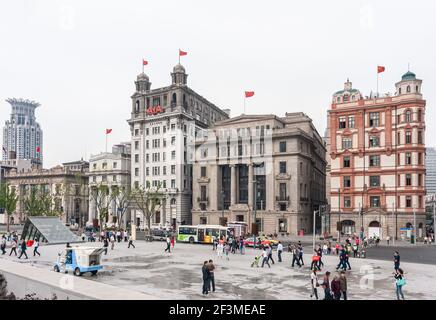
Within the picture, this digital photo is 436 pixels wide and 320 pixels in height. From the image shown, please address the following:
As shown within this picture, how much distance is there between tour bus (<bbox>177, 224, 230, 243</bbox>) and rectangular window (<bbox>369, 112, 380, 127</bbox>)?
1302 inches

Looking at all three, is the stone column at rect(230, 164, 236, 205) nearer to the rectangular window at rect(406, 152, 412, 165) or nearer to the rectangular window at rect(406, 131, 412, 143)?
the rectangular window at rect(406, 152, 412, 165)

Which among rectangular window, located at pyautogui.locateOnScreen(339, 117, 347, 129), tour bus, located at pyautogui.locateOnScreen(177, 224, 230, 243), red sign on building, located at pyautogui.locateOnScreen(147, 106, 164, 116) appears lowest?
tour bus, located at pyautogui.locateOnScreen(177, 224, 230, 243)

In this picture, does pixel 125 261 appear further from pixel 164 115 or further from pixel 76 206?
pixel 76 206

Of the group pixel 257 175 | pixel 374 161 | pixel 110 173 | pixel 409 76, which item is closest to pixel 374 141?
pixel 374 161

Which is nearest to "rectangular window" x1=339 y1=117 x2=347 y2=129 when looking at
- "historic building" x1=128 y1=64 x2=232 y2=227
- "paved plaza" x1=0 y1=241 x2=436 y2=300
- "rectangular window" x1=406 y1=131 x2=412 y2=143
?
"rectangular window" x1=406 y1=131 x2=412 y2=143

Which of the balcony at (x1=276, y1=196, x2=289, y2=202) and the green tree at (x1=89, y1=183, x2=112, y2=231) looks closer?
the balcony at (x1=276, y1=196, x2=289, y2=202)

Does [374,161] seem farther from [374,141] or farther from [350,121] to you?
[350,121]

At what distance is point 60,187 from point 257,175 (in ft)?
184

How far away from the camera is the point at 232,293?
22.8 meters

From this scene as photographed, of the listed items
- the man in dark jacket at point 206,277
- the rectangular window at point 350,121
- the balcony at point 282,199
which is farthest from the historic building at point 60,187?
the man in dark jacket at point 206,277

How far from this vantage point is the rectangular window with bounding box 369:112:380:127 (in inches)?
2744
